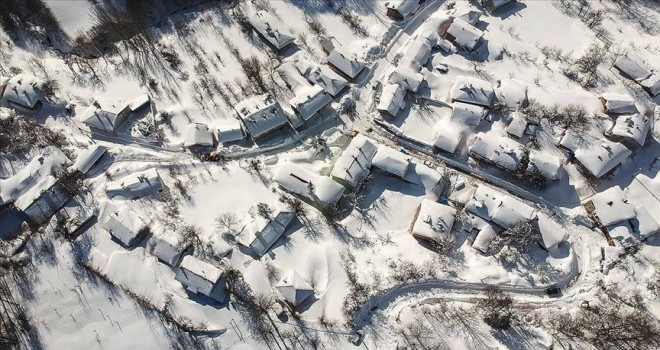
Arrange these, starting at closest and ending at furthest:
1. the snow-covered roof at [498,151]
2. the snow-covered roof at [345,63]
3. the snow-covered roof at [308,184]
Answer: the snow-covered roof at [308,184] < the snow-covered roof at [498,151] < the snow-covered roof at [345,63]

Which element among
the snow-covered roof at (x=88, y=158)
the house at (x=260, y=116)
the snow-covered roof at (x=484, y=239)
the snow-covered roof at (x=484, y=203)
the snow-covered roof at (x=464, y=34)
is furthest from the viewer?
the snow-covered roof at (x=464, y=34)

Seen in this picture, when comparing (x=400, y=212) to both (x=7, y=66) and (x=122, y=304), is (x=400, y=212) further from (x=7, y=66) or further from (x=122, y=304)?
(x=7, y=66)

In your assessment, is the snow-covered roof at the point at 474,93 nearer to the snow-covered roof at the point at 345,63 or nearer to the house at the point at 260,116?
the snow-covered roof at the point at 345,63

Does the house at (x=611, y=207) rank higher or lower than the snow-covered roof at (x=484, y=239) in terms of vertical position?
higher

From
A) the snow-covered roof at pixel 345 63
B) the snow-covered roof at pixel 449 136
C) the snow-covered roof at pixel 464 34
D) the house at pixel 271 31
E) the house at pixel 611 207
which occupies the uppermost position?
the house at pixel 271 31

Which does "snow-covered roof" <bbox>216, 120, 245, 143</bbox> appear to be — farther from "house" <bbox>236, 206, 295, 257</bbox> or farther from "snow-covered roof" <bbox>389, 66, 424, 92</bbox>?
"snow-covered roof" <bbox>389, 66, 424, 92</bbox>

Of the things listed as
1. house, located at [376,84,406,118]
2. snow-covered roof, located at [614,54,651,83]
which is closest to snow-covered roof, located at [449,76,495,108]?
house, located at [376,84,406,118]

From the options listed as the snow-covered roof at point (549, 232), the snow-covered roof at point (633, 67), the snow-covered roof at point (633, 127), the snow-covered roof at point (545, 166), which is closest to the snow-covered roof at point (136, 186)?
the snow-covered roof at point (545, 166)
